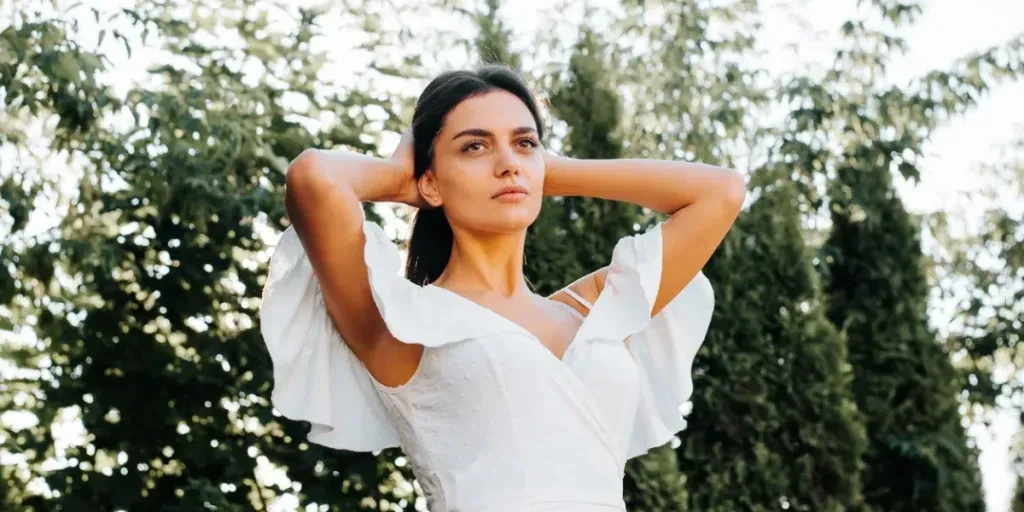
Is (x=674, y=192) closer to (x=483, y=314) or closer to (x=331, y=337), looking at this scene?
(x=483, y=314)

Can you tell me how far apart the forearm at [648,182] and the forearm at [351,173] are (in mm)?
294

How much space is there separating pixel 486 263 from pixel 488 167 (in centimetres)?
20

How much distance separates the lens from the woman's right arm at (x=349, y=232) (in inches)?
81.6

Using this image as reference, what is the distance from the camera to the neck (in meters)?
2.36

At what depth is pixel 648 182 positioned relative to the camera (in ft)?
7.89

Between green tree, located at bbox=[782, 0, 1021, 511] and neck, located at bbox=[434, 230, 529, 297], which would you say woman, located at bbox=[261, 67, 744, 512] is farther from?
green tree, located at bbox=[782, 0, 1021, 511]

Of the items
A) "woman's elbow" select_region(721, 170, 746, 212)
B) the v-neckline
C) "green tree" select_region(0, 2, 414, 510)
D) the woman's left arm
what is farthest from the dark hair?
"green tree" select_region(0, 2, 414, 510)

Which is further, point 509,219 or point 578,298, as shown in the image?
point 578,298

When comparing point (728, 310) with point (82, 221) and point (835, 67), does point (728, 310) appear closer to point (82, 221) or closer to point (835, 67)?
point (835, 67)

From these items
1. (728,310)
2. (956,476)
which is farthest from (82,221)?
(956,476)

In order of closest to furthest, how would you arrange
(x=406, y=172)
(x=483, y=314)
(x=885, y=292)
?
(x=483, y=314) < (x=406, y=172) < (x=885, y=292)

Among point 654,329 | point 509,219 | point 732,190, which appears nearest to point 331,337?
point 509,219

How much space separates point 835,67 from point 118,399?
4633 mm

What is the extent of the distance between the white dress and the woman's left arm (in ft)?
0.22
